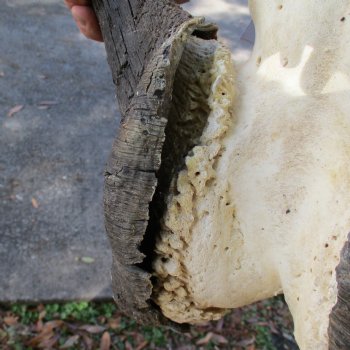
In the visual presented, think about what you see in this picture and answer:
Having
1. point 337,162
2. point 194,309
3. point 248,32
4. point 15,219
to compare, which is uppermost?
point 337,162

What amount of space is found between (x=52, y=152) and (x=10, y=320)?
1.13 metres

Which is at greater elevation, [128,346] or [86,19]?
[86,19]

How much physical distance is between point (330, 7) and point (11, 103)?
118 inches

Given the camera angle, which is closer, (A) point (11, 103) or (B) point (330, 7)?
(B) point (330, 7)

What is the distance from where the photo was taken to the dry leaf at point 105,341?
8.20 feet

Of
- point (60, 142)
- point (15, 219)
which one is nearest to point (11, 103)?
point (60, 142)

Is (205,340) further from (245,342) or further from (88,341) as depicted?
(88,341)

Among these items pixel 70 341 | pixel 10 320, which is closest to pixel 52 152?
pixel 10 320

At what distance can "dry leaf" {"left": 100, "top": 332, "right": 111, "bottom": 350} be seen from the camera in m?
2.50

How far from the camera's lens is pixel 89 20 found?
59.7 inches

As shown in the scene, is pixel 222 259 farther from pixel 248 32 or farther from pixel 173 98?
pixel 248 32

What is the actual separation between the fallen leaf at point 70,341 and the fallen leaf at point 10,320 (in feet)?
0.84

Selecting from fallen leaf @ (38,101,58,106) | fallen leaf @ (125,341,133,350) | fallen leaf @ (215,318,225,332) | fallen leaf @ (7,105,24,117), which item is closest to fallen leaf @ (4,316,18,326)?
fallen leaf @ (125,341,133,350)

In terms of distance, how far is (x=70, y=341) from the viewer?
2.49m
